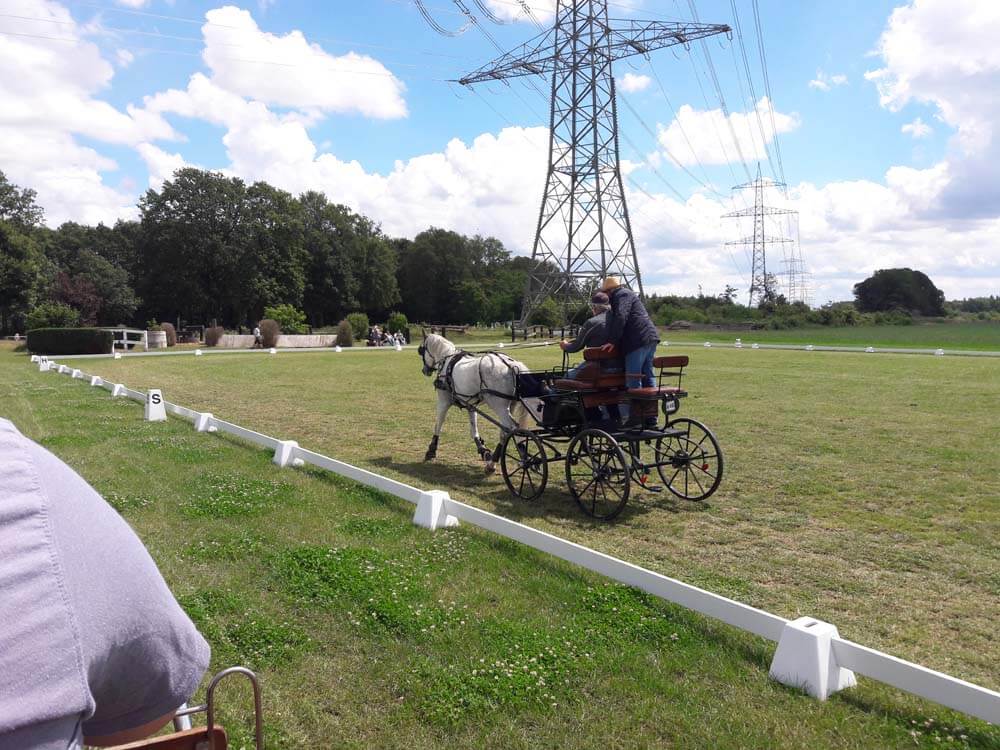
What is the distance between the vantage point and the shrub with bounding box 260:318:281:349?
44594 millimetres

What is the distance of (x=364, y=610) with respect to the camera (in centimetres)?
490

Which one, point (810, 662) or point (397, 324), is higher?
point (397, 324)

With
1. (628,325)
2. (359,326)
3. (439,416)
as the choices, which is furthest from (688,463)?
(359,326)

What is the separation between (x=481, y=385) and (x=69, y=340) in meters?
35.3

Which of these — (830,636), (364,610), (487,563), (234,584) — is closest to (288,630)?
(364,610)

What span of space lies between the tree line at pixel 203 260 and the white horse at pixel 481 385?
50.4 metres

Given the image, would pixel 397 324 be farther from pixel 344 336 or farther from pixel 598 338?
pixel 598 338

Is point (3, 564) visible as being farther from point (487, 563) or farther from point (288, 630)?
point (487, 563)

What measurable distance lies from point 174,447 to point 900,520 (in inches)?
362

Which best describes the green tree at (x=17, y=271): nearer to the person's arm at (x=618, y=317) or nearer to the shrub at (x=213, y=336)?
the shrub at (x=213, y=336)

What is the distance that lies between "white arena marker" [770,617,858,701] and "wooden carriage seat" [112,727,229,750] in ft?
10.5

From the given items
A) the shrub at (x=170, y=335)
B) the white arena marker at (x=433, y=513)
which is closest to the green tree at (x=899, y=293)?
the shrub at (x=170, y=335)

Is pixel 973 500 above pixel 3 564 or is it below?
below

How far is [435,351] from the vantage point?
416 inches
